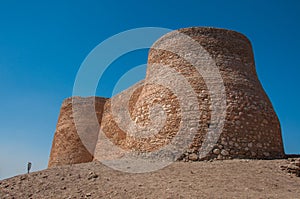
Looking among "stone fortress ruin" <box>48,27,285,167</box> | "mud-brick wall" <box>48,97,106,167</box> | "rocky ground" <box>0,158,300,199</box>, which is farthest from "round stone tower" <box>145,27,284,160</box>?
"mud-brick wall" <box>48,97,106,167</box>

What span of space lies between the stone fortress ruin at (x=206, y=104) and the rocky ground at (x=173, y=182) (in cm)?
83

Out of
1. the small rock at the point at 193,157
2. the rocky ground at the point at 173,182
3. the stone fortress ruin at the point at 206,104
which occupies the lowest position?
the rocky ground at the point at 173,182

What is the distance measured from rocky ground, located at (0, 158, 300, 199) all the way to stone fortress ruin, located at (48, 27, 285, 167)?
0.83 meters

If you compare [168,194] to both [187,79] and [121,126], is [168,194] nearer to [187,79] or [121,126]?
[187,79]

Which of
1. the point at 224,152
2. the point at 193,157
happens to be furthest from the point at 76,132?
the point at 224,152

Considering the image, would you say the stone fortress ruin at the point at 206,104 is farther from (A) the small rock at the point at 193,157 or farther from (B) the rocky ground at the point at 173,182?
(B) the rocky ground at the point at 173,182

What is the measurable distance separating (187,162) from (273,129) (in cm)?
306

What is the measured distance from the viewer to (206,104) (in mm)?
8938

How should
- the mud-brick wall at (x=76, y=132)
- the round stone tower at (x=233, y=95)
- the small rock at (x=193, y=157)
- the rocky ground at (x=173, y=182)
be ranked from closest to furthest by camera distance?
the rocky ground at (x=173, y=182) < the small rock at (x=193, y=157) < the round stone tower at (x=233, y=95) < the mud-brick wall at (x=76, y=132)

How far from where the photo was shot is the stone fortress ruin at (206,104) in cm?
849

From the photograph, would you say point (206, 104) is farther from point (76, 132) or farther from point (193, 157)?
point (76, 132)

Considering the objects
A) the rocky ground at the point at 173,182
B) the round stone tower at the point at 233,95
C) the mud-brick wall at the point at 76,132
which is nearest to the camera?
the rocky ground at the point at 173,182

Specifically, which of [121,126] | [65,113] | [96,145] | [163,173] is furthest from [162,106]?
[65,113]

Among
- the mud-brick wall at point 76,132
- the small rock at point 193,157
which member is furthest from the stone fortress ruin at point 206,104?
the mud-brick wall at point 76,132
